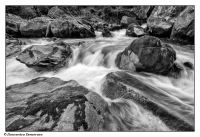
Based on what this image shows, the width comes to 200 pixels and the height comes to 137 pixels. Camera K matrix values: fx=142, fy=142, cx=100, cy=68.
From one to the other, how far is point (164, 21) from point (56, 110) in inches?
425

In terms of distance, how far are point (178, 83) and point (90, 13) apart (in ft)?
84.9

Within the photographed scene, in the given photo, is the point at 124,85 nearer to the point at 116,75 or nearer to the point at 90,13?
the point at 116,75

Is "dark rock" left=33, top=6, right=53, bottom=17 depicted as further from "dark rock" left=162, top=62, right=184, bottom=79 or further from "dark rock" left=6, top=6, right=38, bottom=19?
"dark rock" left=162, top=62, right=184, bottom=79

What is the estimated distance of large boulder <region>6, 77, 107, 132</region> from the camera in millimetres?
2453

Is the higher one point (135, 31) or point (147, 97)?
point (135, 31)

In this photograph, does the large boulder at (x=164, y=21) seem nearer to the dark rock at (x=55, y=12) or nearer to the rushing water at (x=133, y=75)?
the rushing water at (x=133, y=75)

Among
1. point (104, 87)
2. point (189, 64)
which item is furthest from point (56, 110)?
point (189, 64)

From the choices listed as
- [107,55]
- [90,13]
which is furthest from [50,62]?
[90,13]

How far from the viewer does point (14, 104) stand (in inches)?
117

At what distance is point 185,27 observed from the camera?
27.6 ft

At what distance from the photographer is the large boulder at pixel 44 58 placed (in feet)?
18.2

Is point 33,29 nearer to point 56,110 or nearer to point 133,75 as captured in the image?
point 133,75

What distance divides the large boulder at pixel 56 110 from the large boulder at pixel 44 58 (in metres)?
2.33

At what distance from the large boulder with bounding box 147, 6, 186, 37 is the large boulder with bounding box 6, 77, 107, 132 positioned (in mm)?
9399
